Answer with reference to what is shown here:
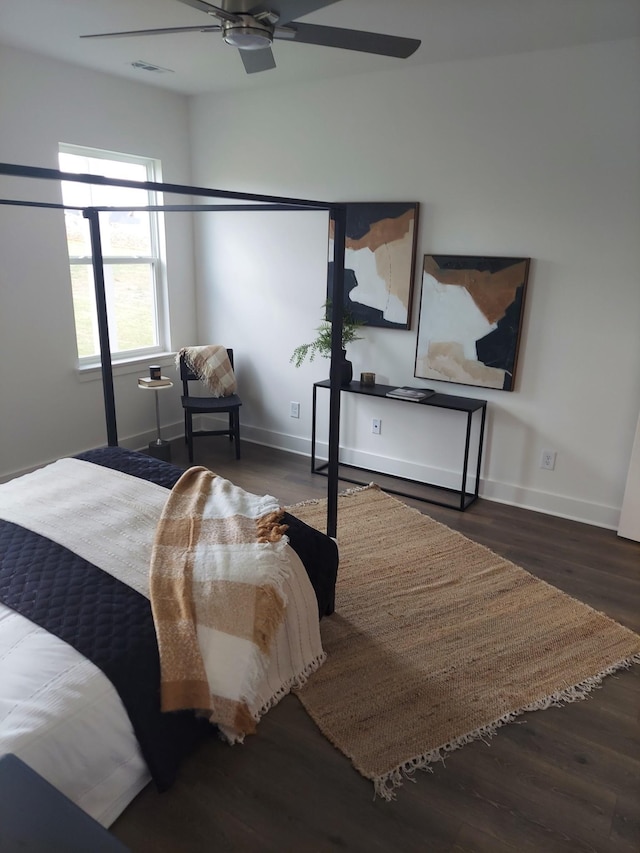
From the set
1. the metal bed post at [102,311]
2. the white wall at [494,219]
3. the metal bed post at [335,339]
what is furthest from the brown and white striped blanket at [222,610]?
the white wall at [494,219]

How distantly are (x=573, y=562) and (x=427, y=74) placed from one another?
2814 mm

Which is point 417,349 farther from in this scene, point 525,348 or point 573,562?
point 573,562

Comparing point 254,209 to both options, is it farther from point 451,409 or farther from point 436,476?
point 436,476

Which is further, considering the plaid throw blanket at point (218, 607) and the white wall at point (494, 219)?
the white wall at point (494, 219)

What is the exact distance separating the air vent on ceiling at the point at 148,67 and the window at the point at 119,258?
25.1 inches

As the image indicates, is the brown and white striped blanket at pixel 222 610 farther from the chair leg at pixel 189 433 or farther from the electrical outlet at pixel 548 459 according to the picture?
the chair leg at pixel 189 433

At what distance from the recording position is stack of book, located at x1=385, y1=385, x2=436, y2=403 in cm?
363

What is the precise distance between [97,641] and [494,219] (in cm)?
298

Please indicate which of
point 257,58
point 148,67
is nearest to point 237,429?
point 148,67

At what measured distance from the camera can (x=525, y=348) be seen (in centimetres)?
346

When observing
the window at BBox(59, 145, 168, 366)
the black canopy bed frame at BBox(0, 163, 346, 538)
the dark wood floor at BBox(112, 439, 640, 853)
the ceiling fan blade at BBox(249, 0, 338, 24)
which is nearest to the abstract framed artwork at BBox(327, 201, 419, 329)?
the black canopy bed frame at BBox(0, 163, 346, 538)

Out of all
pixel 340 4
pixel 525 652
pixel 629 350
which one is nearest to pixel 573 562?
pixel 525 652

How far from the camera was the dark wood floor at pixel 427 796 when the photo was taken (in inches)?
63.4

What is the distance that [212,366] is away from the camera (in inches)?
172
